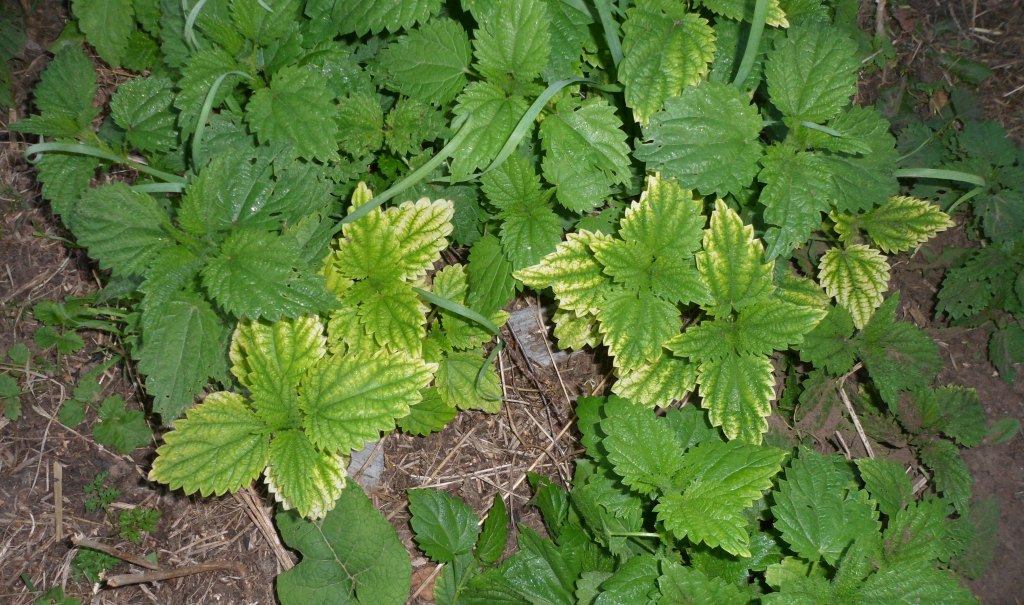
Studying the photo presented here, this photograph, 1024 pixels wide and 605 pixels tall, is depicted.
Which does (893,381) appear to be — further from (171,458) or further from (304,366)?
(171,458)

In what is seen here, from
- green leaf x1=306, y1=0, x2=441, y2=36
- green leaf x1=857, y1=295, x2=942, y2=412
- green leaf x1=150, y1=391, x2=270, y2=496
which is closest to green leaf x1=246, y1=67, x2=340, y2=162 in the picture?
green leaf x1=306, y1=0, x2=441, y2=36

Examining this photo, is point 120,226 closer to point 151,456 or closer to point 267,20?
point 267,20

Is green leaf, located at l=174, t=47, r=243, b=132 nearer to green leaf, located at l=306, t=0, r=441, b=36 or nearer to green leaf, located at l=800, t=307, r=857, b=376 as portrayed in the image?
green leaf, located at l=306, t=0, r=441, b=36

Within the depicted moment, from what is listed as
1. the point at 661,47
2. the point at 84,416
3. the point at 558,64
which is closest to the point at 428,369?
Result: the point at 558,64

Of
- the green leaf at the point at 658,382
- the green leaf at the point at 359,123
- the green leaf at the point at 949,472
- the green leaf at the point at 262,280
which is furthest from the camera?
the green leaf at the point at 949,472

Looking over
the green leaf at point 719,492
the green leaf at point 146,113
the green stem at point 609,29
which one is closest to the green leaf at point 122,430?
the green leaf at point 146,113

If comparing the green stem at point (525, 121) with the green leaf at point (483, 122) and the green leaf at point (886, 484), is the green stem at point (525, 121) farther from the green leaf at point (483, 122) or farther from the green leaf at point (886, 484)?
the green leaf at point (886, 484)
